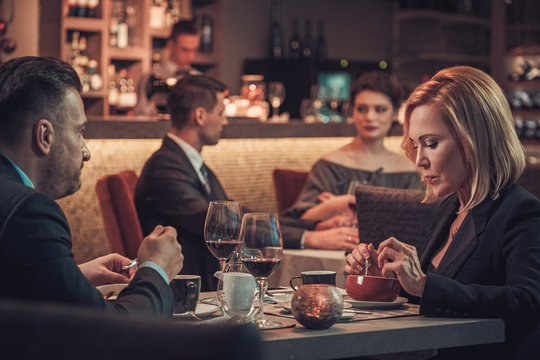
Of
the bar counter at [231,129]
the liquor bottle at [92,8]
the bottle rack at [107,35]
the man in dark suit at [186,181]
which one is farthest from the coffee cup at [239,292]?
the liquor bottle at [92,8]

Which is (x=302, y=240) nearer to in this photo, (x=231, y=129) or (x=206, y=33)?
(x=231, y=129)

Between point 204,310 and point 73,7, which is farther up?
point 73,7

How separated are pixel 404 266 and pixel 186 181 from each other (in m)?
1.72

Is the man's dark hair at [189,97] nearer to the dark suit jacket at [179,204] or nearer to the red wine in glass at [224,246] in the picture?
the dark suit jacket at [179,204]

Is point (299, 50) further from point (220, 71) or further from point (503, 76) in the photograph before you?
point (503, 76)

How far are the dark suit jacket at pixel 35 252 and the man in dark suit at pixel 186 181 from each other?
5.92ft

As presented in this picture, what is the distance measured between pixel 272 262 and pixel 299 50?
668 cm

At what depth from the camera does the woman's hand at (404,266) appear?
1838 millimetres

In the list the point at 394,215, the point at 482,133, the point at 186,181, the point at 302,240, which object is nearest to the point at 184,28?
the point at 186,181

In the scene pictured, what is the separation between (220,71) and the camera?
7520mm

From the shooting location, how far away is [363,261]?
2068 mm

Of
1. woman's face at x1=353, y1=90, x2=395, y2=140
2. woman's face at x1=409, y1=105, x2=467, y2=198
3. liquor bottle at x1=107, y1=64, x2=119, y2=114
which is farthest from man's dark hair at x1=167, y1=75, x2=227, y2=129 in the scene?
liquor bottle at x1=107, y1=64, x2=119, y2=114

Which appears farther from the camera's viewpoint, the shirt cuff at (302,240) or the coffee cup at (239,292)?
the shirt cuff at (302,240)

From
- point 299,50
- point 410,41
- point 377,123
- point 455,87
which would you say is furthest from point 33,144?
point 410,41
